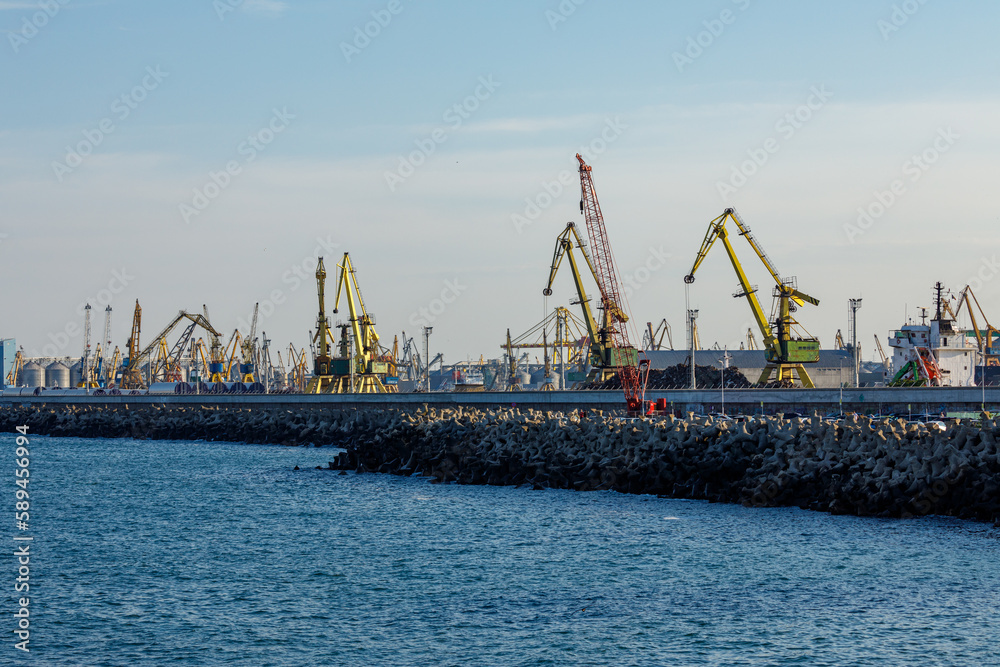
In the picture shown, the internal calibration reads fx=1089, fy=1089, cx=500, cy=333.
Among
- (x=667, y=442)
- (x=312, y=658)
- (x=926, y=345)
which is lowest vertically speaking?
(x=312, y=658)

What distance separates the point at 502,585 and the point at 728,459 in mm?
15756

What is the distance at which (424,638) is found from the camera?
19.7m

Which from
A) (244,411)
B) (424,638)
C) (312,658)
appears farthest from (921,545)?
(244,411)

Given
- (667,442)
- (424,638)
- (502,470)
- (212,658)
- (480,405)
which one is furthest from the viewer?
(480,405)

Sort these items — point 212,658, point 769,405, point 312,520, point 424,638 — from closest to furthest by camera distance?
point 212,658 < point 424,638 < point 312,520 < point 769,405

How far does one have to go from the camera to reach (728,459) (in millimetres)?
37781

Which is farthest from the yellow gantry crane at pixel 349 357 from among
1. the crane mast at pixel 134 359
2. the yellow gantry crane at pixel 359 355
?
the crane mast at pixel 134 359

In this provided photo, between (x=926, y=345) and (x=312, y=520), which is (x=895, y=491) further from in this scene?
(x=926, y=345)

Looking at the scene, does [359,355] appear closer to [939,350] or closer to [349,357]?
[349,357]

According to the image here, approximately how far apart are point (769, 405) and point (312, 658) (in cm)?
6163

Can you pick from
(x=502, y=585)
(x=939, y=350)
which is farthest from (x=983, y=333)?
(x=502, y=585)

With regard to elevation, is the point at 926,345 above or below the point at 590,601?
above

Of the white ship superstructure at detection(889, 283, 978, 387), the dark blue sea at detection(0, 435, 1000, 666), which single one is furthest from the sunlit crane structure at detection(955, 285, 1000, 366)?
the dark blue sea at detection(0, 435, 1000, 666)

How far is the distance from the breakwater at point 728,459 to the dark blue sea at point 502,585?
109 centimetres
